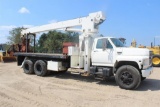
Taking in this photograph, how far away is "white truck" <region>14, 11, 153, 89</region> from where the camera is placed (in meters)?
9.31

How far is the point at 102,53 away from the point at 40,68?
4.58 meters

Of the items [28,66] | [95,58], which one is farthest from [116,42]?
[28,66]

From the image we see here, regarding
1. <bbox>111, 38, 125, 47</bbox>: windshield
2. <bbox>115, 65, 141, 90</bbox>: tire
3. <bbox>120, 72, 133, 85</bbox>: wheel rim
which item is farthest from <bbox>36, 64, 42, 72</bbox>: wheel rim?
<bbox>120, 72, 133, 85</bbox>: wheel rim

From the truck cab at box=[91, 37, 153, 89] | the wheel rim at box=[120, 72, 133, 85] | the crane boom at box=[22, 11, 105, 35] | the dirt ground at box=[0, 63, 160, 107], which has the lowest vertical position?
the dirt ground at box=[0, 63, 160, 107]

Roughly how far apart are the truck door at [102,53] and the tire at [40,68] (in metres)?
3.48

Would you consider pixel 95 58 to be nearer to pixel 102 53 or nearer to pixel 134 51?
pixel 102 53

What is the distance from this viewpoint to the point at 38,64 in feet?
42.8

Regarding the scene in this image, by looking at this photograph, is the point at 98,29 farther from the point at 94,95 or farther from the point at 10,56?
the point at 10,56

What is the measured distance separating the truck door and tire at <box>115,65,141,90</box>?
83 centimetres

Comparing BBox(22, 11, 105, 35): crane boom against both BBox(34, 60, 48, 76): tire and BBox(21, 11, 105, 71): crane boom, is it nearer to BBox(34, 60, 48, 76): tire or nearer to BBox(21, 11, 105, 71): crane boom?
BBox(21, 11, 105, 71): crane boom

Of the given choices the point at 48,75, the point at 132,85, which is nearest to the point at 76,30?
the point at 48,75

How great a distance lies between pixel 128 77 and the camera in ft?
30.6

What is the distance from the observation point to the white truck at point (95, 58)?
9312 millimetres

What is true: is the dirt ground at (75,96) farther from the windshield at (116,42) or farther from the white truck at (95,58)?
the windshield at (116,42)
